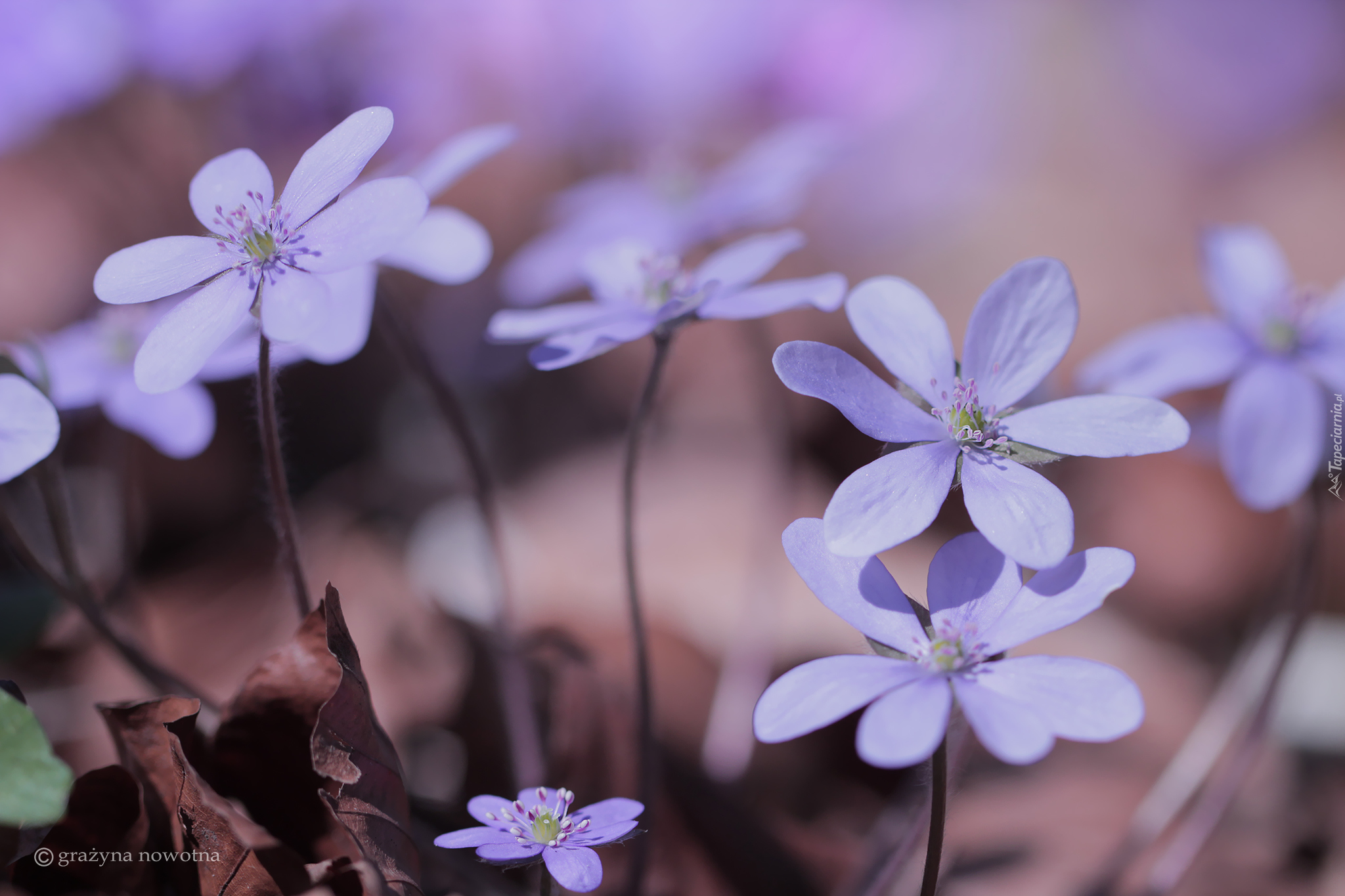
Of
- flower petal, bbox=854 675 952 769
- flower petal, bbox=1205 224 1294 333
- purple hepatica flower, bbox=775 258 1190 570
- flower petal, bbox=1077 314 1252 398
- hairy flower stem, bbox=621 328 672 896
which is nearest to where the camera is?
flower petal, bbox=854 675 952 769

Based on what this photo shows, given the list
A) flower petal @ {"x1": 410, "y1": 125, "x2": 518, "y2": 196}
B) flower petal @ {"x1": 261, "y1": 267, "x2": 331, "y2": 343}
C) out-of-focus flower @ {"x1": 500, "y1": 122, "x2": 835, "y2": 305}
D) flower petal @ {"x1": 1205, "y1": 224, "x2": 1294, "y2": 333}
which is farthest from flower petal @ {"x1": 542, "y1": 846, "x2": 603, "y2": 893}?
flower petal @ {"x1": 1205, "y1": 224, "x2": 1294, "y2": 333}

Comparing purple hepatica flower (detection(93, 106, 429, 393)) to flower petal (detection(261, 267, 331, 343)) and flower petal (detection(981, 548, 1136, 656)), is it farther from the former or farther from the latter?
flower petal (detection(981, 548, 1136, 656))

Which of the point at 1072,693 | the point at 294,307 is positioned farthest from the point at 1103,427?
the point at 294,307

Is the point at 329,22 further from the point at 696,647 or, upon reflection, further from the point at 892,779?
the point at 892,779

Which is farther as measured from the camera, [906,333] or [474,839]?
[906,333]

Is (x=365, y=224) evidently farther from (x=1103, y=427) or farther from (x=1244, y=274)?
(x=1244, y=274)

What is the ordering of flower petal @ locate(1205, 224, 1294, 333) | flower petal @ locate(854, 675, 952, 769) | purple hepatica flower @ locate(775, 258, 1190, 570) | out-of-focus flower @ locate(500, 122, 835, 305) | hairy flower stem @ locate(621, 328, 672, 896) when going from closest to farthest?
flower petal @ locate(854, 675, 952, 769) → purple hepatica flower @ locate(775, 258, 1190, 570) → hairy flower stem @ locate(621, 328, 672, 896) → flower petal @ locate(1205, 224, 1294, 333) → out-of-focus flower @ locate(500, 122, 835, 305)
